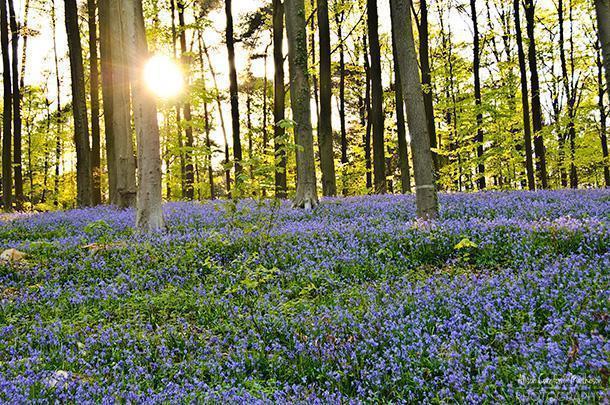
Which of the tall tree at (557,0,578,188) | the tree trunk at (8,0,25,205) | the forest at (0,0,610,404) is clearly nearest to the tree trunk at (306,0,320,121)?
the forest at (0,0,610,404)

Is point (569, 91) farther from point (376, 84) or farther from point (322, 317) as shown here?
point (322, 317)

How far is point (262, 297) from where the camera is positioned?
579 centimetres

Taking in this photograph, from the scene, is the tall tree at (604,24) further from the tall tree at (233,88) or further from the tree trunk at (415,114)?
the tall tree at (233,88)

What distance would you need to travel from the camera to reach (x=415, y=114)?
9414 mm

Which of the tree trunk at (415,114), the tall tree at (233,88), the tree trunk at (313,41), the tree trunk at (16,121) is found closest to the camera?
the tree trunk at (415,114)

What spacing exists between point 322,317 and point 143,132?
7.50m

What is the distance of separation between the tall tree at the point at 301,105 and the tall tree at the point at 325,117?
5515 millimetres

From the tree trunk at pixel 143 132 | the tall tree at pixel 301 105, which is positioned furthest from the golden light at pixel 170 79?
the tree trunk at pixel 143 132

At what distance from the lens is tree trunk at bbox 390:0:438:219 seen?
9.34m

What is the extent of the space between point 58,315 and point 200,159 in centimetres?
3014

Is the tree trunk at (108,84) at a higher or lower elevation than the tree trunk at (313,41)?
lower

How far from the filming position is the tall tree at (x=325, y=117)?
19.0 m

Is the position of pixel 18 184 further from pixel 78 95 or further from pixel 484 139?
pixel 484 139

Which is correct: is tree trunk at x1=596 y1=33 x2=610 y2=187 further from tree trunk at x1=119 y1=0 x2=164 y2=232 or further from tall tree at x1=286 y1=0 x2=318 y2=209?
tree trunk at x1=119 y1=0 x2=164 y2=232
